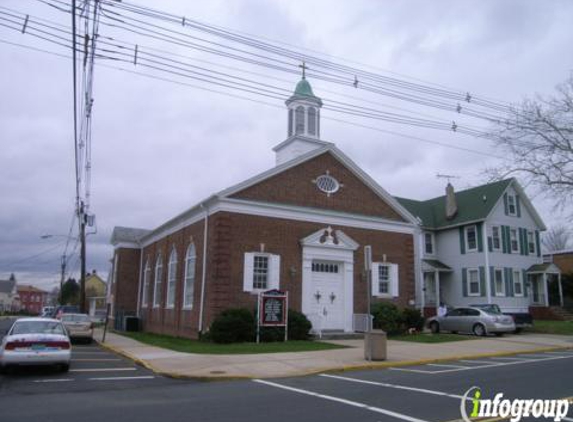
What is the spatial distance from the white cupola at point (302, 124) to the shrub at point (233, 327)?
1012 cm

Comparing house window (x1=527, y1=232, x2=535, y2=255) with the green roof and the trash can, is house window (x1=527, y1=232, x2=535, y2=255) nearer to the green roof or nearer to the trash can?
the green roof

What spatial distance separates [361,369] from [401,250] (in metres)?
13.5

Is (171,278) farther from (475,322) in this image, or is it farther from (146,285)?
(475,322)

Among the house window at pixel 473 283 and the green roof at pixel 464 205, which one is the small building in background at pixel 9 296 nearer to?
the green roof at pixel 464 205

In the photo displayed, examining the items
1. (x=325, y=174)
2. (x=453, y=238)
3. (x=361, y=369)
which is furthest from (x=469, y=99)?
(x=453, y=238)

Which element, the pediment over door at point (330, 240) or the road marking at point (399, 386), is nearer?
the road marking at point (399, 386)

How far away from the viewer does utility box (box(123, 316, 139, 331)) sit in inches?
1264

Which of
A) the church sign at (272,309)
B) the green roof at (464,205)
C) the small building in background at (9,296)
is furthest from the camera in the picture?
the small building in background at (9,296)

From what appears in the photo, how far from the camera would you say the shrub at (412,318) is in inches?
953

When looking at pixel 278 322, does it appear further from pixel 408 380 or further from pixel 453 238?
pixel 453 238

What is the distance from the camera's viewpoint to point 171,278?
28109mm

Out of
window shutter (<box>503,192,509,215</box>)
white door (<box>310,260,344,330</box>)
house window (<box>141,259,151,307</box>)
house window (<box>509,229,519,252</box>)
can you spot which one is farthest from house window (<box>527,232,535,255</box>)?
house window (<box>141,259,151,307</box>)

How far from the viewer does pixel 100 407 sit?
8.77 meters

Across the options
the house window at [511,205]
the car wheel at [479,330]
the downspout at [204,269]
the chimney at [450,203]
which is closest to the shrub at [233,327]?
the downspout at [204,269]
